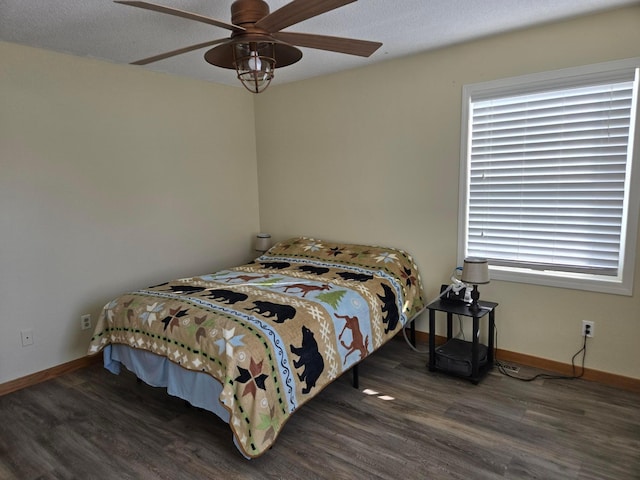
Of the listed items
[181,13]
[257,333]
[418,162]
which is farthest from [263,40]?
[418,162]

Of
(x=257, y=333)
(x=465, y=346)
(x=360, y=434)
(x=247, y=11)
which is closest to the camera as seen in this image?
(x=247, y=11)

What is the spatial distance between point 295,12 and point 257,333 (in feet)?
4.69

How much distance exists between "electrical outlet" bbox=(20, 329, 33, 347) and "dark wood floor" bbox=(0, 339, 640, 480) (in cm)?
31

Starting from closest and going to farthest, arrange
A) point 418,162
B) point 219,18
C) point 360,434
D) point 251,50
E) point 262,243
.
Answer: point 251,50
point 360,434
point 219,18
point 418,162
point 262,243

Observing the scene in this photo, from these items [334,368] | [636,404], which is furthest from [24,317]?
[636,404]

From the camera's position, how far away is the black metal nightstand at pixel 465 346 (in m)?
2.72

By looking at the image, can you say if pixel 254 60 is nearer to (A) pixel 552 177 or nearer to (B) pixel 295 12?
(B) pixel 295 12

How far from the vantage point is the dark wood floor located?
197 centimetres

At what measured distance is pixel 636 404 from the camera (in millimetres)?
2443

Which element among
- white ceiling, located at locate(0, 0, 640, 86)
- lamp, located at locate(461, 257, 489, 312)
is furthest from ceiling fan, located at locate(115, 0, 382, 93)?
lamp, located at locate(461, 257, 489, 312)

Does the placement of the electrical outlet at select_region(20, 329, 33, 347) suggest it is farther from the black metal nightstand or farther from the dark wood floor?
the black metal nightstand

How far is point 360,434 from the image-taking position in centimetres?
224

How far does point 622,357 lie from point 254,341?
2.35 m

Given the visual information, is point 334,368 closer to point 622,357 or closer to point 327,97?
point 622,357
